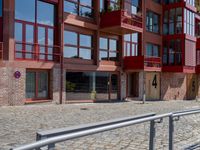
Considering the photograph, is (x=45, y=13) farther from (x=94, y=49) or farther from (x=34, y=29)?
(x=94, y=49)

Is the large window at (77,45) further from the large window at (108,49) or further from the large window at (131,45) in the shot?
the large window at (131,45)

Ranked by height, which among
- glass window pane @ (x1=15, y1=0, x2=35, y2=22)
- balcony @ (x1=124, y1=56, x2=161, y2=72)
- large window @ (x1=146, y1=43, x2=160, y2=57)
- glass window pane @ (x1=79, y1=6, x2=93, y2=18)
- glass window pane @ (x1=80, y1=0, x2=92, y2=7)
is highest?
glass window pane @ (x1=80, y1=0, x2=92, y2=7)

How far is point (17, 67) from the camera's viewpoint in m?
19.5

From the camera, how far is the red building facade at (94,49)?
19.8 m

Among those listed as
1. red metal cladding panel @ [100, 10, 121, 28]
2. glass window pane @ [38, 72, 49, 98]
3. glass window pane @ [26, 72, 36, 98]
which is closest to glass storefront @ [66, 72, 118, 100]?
glass window pane @ [38, 72, 49, 98]

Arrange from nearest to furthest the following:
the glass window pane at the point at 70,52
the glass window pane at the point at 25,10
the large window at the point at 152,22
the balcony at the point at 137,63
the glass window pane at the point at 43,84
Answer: the glass window pane at the point at 25,10 → the glass window pane at the point at 43,84 → the glass window pane at the point at 70,52 → the balcony at the point at 137,63 → the large window at the point at 152,22

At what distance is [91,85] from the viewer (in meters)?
25.0

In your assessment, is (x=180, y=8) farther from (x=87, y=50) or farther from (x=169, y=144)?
(x=169, y=144)

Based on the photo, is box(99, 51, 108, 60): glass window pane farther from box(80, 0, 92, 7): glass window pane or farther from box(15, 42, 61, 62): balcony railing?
box(15, 42, 61, 62): balcony railing

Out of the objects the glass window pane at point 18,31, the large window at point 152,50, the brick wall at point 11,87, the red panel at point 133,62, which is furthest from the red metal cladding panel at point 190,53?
the brick wall at point 11,87

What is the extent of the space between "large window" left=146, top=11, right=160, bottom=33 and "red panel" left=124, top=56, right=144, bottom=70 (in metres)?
5.00

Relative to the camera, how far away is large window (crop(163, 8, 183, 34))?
32.4 metres

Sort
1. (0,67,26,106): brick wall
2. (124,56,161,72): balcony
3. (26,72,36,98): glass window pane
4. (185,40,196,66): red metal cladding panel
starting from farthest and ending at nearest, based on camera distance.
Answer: (185,40,196,66): red metal cladding panel
(124,56,161,72): balcony
(26,72,36,98): glass window pane
(0,67,26,106): brick wall

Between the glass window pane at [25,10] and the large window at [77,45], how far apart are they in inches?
118
